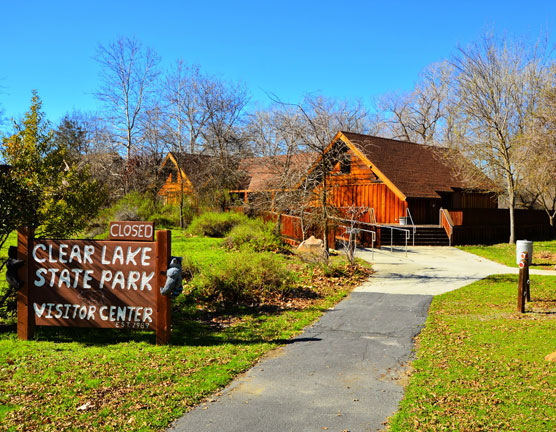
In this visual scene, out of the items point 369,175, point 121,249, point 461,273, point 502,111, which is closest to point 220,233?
point 369,175

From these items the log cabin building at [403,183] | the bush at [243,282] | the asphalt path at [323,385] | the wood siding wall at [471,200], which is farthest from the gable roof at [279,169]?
the wood siding wall at [471,200]

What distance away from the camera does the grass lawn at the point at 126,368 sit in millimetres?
4746

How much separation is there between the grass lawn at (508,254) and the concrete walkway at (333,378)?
8358 mm

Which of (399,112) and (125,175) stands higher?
(399,112)

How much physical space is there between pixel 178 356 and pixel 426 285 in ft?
28.2

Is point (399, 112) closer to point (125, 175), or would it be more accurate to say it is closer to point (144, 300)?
point (125, 175)

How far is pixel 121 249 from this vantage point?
747 cm

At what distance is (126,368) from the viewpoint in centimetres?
613

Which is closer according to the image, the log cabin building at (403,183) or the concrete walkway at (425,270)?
the concrete walkway at (425,270)

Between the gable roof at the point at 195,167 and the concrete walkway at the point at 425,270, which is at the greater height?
the gable roof at the point at 195,167

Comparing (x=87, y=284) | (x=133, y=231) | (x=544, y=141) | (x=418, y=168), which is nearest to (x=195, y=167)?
(x=418, y=168)

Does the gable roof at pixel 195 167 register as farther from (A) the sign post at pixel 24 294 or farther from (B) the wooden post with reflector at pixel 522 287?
(B) the wooden post with reflector at pixel 522 287

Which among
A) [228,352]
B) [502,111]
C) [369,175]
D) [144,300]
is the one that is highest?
[502,111]

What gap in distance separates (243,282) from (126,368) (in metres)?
5.09
